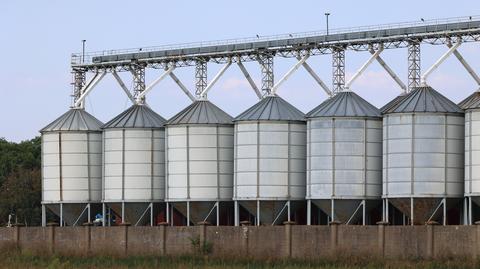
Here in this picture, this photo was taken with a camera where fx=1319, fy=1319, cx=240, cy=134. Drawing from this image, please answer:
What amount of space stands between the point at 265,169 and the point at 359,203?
26.6ft

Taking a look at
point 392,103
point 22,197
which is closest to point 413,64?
point 392,103

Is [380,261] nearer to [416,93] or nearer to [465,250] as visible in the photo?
[465,250]

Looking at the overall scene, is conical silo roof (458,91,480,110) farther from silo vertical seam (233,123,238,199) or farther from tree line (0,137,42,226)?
tree line (0,137,42,226)

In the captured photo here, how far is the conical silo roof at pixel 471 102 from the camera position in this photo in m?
91.3

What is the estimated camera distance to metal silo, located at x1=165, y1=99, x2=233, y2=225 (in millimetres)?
102312

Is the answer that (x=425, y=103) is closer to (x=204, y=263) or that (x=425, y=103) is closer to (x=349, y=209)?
(x=349, y=209)

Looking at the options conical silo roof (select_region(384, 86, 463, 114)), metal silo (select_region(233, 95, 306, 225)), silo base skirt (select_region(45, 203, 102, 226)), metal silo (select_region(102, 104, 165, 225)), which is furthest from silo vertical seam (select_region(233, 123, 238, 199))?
silo base skirt (select_region(45, 203, 102, 226))

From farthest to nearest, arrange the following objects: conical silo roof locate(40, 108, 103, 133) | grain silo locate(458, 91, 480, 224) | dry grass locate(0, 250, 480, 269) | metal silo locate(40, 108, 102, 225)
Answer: conical silo roof locate(40, 108, 103, 133) → metal silo locate(40, 108, 102, 225) → grain silo locate(458, 91, 480, 224) → dry grass locate(0, 250, 480, 269)

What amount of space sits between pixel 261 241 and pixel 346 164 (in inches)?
351

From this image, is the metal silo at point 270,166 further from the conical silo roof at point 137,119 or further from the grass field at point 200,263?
the grass field at point 200,263

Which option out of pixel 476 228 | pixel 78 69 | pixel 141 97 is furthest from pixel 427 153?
pixel 78 69

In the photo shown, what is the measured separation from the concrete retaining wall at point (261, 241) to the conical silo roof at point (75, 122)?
11.3 m

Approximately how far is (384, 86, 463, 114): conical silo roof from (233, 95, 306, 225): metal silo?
8529mm

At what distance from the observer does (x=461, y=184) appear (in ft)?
303
